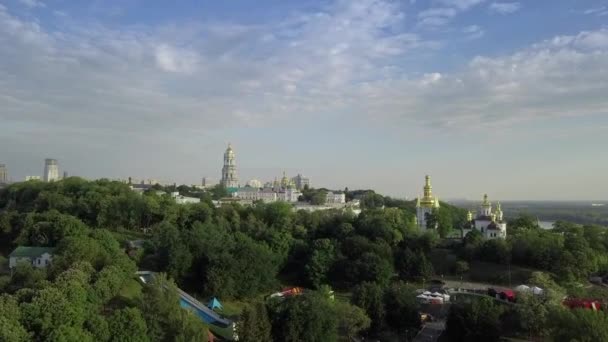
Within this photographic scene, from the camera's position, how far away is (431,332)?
81.5ft

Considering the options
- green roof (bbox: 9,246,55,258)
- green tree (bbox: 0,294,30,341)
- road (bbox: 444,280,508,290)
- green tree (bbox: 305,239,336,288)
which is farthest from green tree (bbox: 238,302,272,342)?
green roof (bbox: 9,246,55,258)

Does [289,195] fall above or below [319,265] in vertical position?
above

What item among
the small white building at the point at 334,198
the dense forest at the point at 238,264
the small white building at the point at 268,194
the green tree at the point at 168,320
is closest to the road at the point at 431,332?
the dense forest at the point at 238,264

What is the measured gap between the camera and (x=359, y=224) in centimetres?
4159

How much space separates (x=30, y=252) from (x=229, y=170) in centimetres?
6468

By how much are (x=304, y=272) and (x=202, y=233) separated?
6.76m

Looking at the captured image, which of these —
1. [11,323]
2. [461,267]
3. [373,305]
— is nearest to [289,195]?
[461,267]

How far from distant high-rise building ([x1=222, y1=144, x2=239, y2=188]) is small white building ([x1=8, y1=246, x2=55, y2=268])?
62.9 meters

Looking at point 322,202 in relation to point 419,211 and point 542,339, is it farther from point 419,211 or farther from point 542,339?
point 542,339

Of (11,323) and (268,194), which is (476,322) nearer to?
(11,323)

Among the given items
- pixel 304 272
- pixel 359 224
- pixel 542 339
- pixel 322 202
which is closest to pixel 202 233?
pixel 304 272

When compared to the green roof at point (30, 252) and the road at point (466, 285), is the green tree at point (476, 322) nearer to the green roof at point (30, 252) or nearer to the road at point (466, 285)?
the road at point (466, 285)

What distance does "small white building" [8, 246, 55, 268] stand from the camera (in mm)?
30891

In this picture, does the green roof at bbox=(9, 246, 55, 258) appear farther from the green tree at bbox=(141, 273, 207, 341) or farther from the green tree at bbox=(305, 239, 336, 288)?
the green tree at bbox=(305, 239, 336, 288)
